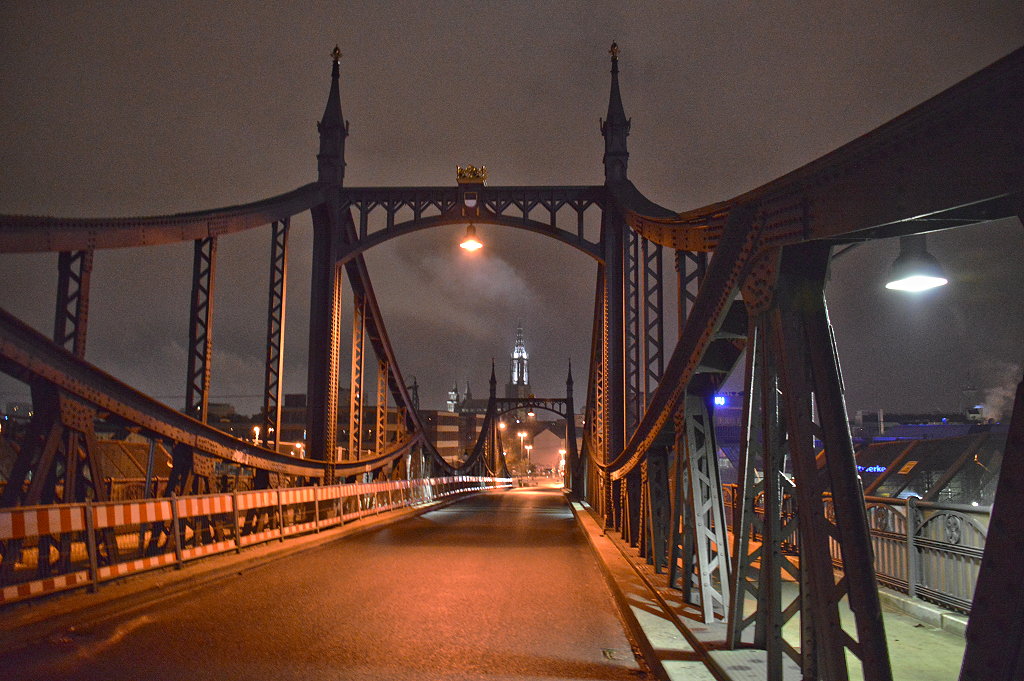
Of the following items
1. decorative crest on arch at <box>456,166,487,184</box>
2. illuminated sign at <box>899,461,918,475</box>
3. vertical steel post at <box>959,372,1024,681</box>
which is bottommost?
illuminated sign at <box>899,461,918,475</box>

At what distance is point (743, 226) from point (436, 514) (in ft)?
67.4

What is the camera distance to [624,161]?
17.6m

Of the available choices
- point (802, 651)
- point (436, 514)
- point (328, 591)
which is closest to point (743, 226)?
point (802, 651)

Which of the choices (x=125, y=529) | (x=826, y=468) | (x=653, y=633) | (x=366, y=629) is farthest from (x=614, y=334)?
(x=826, y=468)

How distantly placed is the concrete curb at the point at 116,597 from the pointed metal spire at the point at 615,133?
10557 millimetres

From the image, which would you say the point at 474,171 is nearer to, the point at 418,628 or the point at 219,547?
the point at 219,547

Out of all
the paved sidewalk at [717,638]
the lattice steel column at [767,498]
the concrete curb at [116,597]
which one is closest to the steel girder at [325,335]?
the concrete curb at [116,597]

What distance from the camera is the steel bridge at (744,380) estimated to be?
3064mm

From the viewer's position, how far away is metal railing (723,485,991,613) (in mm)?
7492

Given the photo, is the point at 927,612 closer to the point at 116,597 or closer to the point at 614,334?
the point at 116,597

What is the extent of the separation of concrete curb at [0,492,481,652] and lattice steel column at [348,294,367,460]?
5.73m

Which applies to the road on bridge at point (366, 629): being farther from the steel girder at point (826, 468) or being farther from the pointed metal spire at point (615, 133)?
the pointed metal spire at point (615, 133)

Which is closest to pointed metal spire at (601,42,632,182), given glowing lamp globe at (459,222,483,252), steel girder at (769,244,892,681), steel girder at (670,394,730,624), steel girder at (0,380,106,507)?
glowing lamp globe at (459,222,483,252)

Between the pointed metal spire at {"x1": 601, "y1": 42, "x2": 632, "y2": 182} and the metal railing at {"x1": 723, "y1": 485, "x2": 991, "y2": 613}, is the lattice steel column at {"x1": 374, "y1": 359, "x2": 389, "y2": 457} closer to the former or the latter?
the pointed metal spire at {"x1": 601, "y1": 42, "x2": 632, "y2": 182}
